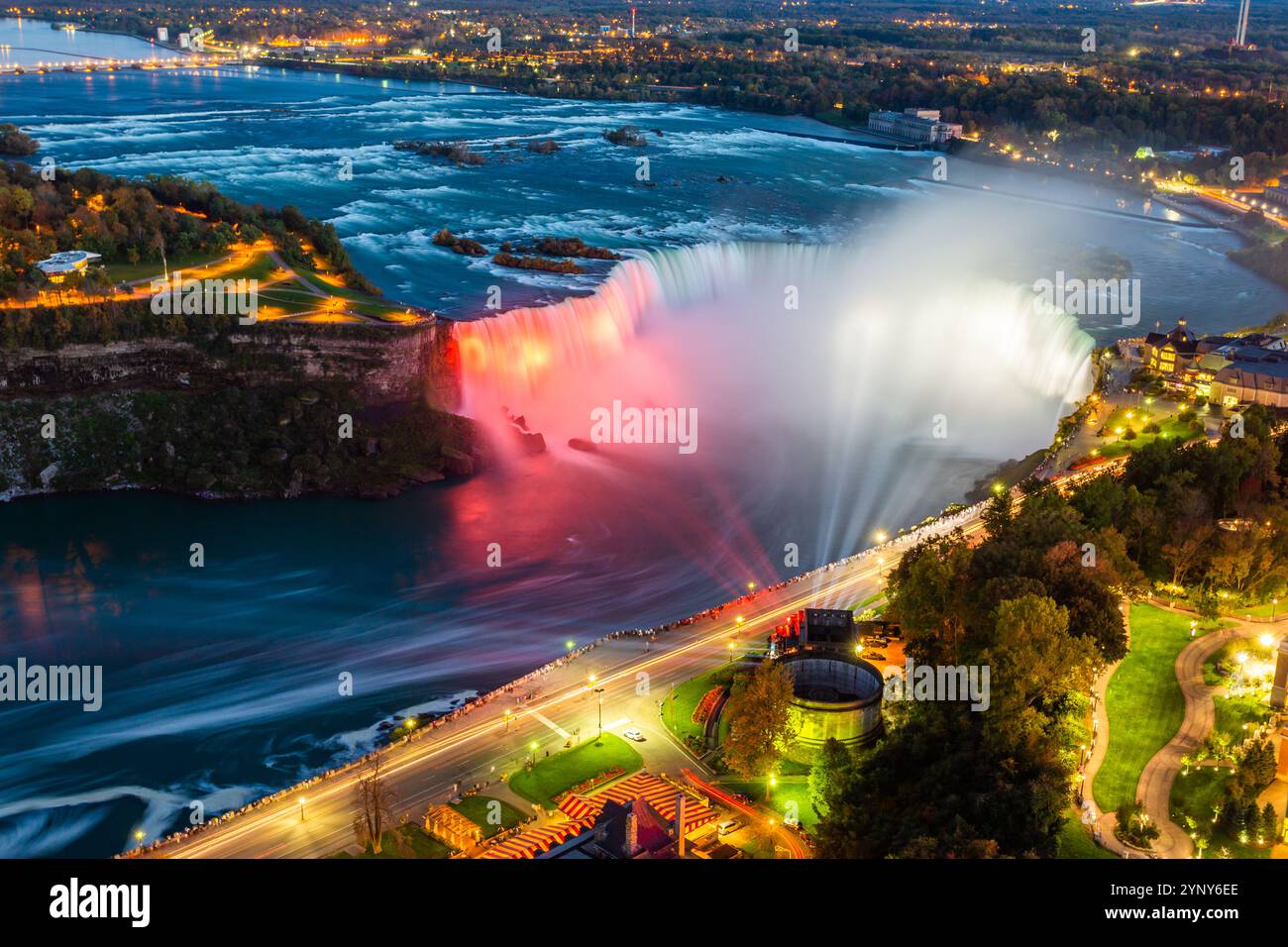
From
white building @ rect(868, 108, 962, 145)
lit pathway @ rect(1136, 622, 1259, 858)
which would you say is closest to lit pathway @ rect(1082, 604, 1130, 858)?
lit pathway @ rect(1136, 622, 1259, 858)

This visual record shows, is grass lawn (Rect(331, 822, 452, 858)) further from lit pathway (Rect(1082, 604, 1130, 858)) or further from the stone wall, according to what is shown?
the stone wall

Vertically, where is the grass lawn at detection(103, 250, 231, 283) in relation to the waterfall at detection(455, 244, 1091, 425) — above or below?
above

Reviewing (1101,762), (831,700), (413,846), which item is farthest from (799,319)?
(413,846)

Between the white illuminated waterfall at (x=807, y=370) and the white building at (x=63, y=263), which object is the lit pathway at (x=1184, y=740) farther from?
the white building at (x=63, y=263)

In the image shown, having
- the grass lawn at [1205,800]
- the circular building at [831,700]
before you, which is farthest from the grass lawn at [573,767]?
the grass lawn at [1205,800]
